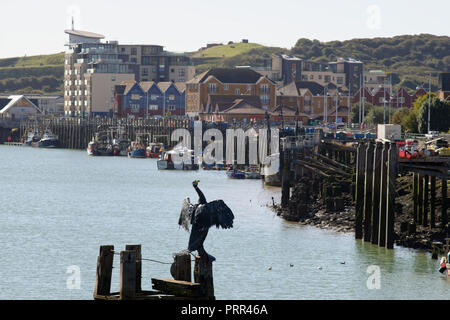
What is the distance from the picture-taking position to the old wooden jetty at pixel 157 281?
26.3 meters

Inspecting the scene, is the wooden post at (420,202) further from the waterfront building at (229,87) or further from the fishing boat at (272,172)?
the waterfront building at (229,87)

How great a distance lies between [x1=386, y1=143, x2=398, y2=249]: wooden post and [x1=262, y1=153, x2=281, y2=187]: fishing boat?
42568 mm

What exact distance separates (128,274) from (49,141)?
156 meters

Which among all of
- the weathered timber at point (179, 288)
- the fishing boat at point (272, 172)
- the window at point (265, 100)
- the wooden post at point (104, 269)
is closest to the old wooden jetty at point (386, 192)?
the weathered timber at point (179, 288)

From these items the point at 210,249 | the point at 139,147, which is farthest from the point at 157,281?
the point at 139,147

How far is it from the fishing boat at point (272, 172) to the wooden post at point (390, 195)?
42.6 m

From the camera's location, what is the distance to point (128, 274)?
26375mm

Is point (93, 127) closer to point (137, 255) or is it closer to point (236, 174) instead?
point (236, 174)

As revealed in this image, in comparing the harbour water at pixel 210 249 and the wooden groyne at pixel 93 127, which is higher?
the wooden groyne at pixel 93 127

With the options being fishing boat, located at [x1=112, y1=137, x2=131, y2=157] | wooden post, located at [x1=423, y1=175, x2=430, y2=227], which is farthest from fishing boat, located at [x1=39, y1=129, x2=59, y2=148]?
wooden post, located at [x1=423, y1=175, x2=430, y2=227]

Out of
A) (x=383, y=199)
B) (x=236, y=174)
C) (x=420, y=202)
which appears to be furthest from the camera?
(x=236, y=174)

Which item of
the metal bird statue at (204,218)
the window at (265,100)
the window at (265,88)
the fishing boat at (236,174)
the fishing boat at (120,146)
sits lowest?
the fishing boat at (236,174)
